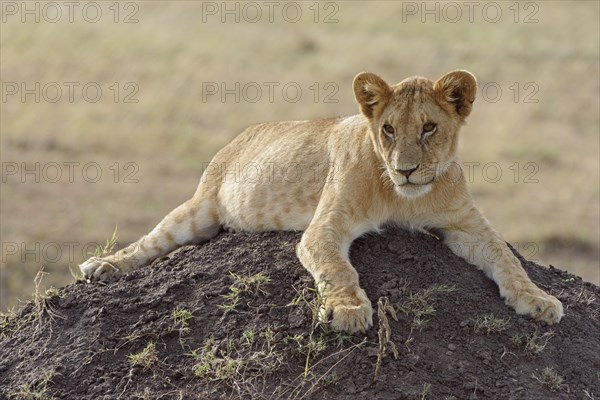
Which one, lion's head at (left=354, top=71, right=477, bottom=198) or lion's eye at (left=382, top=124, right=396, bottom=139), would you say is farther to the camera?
lion's eye at (left=382, top=124, right=396, bottom=139)

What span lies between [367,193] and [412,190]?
39 centimetres

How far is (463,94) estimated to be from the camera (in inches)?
243

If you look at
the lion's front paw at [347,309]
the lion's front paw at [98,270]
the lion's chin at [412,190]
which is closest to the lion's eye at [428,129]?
the lion's chin at [412,190]

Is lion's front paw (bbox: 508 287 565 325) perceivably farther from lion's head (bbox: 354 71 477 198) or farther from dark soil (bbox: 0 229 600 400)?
lion's head (bbox: 354 71 477 198)

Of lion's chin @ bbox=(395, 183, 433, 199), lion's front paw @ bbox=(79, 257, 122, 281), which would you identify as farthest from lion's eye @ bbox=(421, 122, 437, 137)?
lion's front paw @ bbox=(79, 257, 122, 281)

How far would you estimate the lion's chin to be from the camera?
6.05 m

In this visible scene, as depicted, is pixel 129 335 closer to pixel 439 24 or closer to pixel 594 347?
pixel 594 347

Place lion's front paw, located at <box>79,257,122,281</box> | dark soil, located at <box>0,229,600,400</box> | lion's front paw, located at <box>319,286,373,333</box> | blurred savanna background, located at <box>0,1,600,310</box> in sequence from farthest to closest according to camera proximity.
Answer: blurred savanna background, located at <box>0,1,600,310</box>
lion's front paw, located at <box>79,257,122,281</box>
lion's front paw, located at <box>319,286,373,333</box>
dark soil, located at <box>0,229,600,400</box>

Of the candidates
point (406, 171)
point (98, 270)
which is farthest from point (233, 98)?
point (406, 171)

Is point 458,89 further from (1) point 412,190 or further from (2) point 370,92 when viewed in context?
(1) point 412,190

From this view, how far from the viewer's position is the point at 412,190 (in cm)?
606

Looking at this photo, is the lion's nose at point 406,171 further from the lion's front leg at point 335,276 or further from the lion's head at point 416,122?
the lion's front leg at point 335,276

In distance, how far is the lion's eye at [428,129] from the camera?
19.8 ft

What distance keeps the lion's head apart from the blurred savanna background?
697 cm
